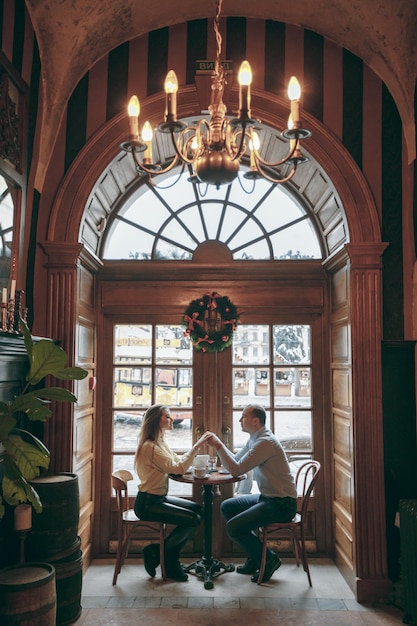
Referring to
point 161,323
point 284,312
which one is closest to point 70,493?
point 161,323

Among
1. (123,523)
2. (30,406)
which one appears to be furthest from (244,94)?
(123,523)

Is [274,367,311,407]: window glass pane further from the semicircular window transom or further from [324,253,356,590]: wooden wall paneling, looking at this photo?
the semicircular window transom

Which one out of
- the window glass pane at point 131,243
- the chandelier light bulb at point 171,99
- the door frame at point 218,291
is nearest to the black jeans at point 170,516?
the door frame at point 218,291

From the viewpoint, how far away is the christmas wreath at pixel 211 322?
4.91 metres

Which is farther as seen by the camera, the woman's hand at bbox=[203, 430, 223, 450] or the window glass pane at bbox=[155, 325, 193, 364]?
the window glass pane at bbox=[155, 325, 193, 364]

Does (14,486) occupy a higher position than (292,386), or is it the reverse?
(292,386)

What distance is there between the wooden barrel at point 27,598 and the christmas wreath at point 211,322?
237cm

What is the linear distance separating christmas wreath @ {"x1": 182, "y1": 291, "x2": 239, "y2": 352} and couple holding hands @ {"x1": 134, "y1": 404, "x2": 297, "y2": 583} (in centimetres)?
83

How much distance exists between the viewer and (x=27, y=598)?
2.93 meters

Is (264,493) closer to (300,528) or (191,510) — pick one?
(300,528)

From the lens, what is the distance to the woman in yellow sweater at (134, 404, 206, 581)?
4270mm

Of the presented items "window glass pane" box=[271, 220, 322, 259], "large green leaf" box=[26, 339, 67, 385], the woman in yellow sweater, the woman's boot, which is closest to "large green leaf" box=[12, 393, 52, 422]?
"large green leaf" box=[26, 339, 67, 385]

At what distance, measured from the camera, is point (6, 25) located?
361 centimetres

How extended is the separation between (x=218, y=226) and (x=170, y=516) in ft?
8.74
